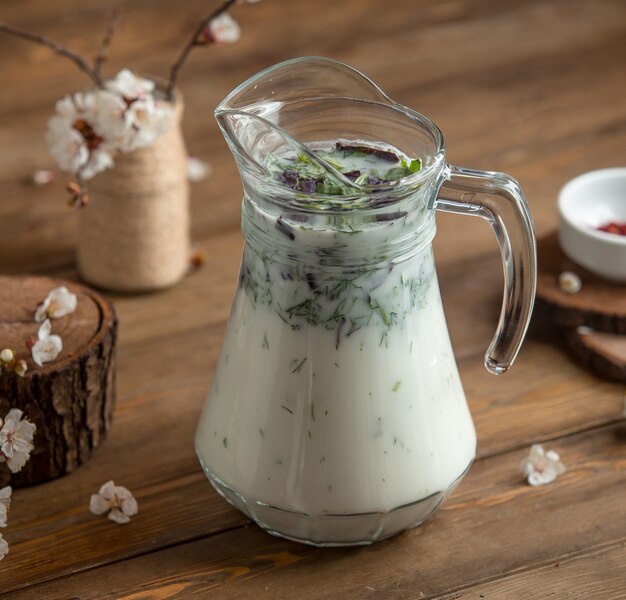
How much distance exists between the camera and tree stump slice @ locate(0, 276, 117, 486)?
3.32 feet

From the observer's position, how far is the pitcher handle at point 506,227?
86cm

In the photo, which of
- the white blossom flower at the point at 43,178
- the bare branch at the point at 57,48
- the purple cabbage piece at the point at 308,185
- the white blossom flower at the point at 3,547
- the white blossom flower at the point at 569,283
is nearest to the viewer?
the purple cabbage piece at the point at 308,185

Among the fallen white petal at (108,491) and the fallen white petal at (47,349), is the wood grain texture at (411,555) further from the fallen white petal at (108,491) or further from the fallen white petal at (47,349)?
the fallen white petal at (47,349)

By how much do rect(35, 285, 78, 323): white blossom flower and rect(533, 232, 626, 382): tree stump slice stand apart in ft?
1.78

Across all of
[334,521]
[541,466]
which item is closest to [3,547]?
[334,521]

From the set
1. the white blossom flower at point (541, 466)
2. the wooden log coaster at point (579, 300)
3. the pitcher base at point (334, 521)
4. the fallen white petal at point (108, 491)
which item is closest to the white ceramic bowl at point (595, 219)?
the wooden log coaster at point (579, 300)

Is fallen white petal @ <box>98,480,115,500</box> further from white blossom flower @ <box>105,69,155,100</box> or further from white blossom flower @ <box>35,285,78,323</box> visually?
white blossom flower @ <box>105,69,155,100</box>

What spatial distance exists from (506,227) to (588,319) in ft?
1.27

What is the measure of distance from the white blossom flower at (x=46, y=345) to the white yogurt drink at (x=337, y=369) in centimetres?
17

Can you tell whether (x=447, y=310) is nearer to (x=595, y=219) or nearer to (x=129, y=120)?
(x=595, y=219)

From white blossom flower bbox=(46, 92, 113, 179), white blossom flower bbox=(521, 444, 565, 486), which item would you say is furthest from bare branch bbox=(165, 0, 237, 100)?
white blossom flower bbox=(521, 444, 565, 486)

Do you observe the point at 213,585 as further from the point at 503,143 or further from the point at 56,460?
the point at 503,143

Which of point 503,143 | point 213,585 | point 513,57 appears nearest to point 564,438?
point 213,585

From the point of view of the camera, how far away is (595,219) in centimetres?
137
